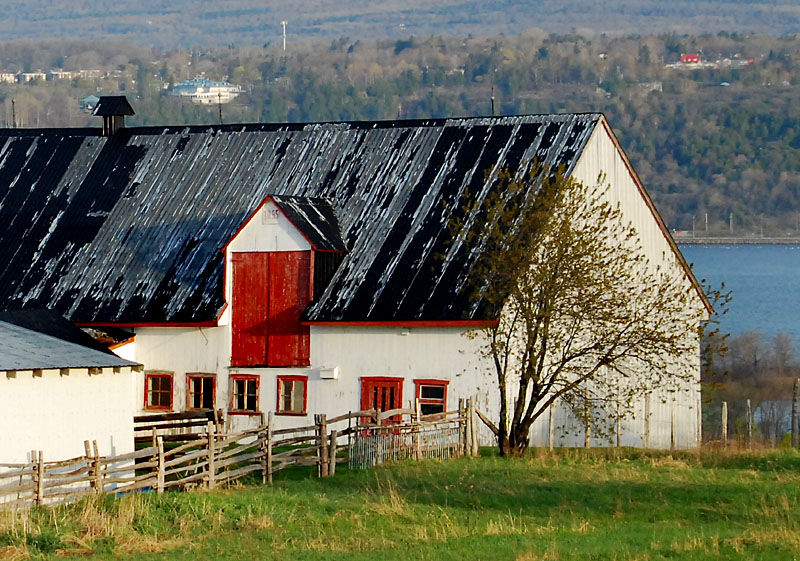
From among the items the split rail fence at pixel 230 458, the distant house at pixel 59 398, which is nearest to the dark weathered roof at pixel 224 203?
the split rail fence at pixel 230 458

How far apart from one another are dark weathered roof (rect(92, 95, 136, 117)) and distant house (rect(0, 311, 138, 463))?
1545 cm

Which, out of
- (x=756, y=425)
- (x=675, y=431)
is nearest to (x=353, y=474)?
(x=675, y=431)

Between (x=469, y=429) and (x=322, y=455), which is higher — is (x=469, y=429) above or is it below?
above

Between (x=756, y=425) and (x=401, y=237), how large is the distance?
28.9 metres

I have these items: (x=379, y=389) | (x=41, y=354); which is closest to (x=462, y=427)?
(x=379, y=389)

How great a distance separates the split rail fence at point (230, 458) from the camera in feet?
104

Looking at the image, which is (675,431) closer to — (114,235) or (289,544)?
(114,235)

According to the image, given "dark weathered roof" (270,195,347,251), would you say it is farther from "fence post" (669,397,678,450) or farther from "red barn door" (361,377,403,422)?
"fence post" (669,397,678,450)

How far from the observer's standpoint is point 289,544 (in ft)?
83.2

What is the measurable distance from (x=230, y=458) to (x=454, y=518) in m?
9.21

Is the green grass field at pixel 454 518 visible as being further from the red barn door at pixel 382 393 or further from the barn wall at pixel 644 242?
the barn wall at pixel 644 242

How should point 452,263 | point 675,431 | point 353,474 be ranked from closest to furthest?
point 353,474
point 452,263
point 675,431

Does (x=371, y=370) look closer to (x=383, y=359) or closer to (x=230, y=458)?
(x=383, y=359)

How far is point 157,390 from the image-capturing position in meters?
45.7
